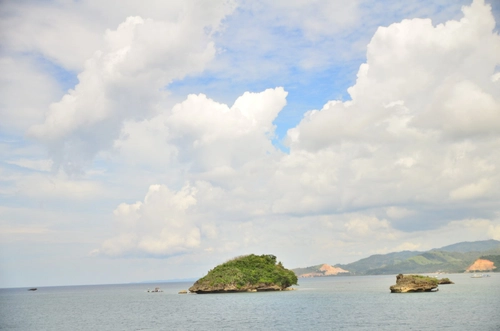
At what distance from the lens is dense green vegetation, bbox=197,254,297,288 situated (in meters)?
178

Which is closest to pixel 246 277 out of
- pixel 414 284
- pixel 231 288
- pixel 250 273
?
pixel 250 273

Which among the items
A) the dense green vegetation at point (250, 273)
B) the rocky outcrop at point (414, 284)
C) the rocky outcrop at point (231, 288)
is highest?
the dense green vegetation at point (250, 273)

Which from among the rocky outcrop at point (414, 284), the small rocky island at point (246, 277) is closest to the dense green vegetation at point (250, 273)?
the small rocky island at point (246, 277)

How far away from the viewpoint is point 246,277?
17925cm

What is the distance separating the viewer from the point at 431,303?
11394cm

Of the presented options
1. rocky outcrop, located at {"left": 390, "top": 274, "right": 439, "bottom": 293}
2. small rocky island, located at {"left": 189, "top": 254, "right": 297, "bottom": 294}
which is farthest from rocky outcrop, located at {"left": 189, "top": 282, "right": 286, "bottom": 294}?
rocky outcrop, located at {"left": 390, "top": 274, "right": 439, "bottom": 293}

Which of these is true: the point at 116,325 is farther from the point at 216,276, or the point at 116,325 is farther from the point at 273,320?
the point at 216,276

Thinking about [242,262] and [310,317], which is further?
[242,262]

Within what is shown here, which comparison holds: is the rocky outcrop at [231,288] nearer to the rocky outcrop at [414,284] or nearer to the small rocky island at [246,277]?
the small rocky island at [246,277]

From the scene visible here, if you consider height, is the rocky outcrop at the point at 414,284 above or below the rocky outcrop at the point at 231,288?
below

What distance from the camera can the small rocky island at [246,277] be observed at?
177 meters

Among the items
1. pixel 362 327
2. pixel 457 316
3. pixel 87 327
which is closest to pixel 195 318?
pixel 87 327

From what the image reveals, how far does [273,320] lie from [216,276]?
94626mm

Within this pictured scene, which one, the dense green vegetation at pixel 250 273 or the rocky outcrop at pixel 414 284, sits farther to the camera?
the dense green vegetation at pixel 250 273
